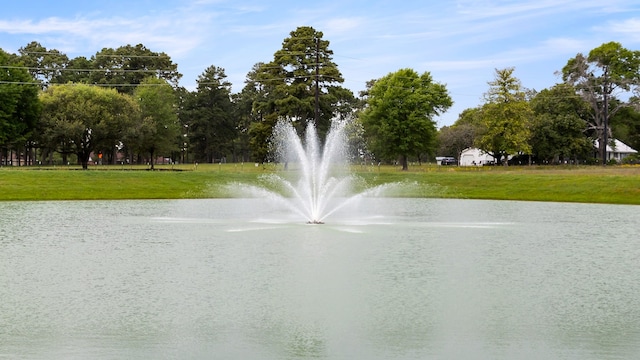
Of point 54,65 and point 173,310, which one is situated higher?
point 54,65

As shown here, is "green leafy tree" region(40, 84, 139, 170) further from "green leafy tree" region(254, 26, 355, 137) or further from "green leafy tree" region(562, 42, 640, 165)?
"green leafy tree" region(562, 42, 640, 165)

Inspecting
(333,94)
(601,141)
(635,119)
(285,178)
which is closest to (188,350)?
(285,178)

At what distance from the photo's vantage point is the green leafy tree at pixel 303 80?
83562 mm

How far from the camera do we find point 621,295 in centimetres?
1420

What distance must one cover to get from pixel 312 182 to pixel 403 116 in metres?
33.0

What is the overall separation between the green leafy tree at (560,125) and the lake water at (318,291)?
72165 millimetres

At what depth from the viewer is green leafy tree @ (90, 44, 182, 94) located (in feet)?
389

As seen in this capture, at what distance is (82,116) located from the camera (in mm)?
82062

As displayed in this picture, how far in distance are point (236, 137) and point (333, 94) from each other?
192 ft

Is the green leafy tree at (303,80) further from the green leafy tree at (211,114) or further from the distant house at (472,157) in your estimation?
the distant house at (472,157)

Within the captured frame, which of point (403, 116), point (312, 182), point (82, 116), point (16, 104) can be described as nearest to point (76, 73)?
point (16, 104)

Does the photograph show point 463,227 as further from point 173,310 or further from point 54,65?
point 54,65

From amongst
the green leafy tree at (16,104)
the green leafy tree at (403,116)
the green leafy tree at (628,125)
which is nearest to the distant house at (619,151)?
the green leafy tree at (628,125)

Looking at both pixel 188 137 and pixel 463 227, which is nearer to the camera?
pixel 463 227
